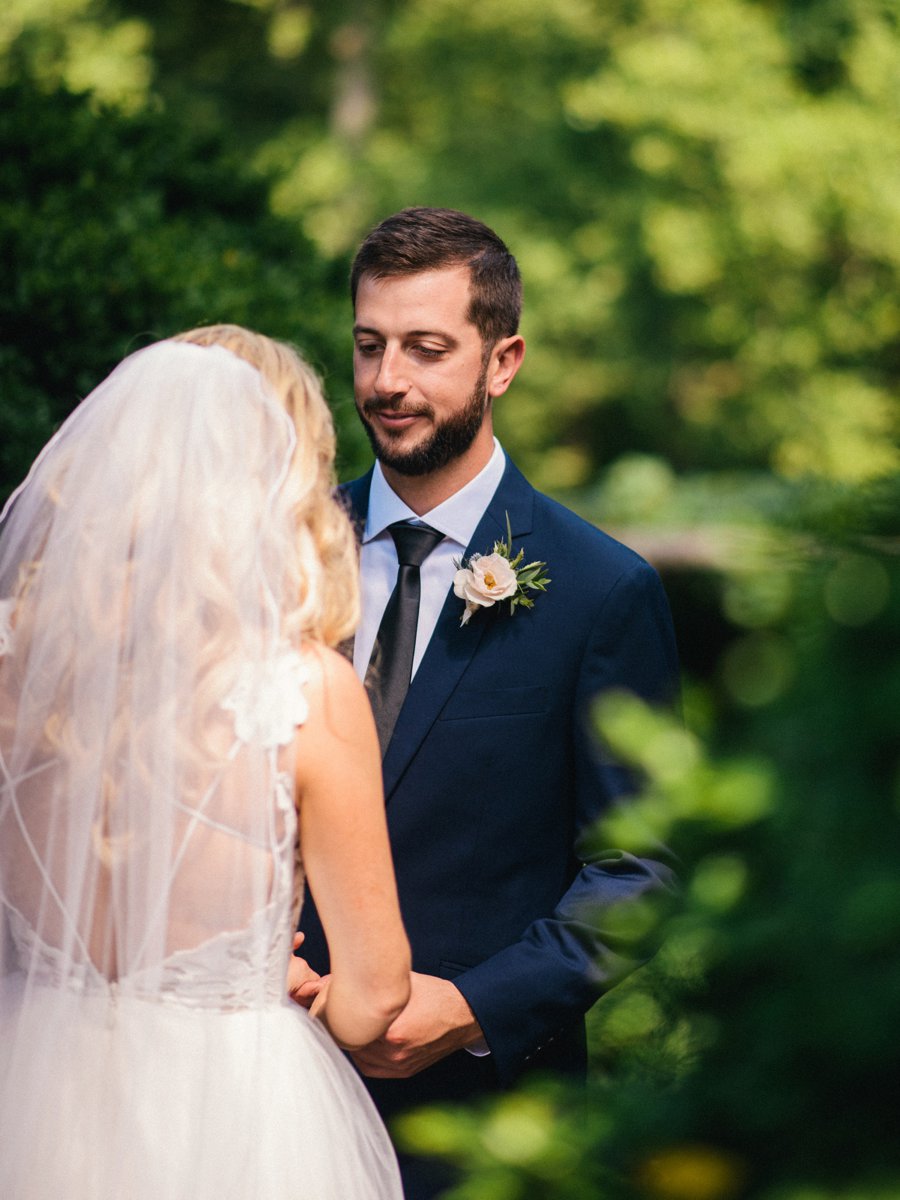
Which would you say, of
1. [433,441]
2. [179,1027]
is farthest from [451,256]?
[179,1027]

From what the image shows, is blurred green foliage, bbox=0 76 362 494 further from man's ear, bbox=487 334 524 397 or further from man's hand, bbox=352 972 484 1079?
man's hand, bbox=352 972 484 1079

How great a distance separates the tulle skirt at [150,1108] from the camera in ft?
6.93

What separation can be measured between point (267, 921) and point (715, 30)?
16.9 m

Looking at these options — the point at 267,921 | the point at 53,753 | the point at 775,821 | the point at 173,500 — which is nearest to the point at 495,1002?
the point at 267,921

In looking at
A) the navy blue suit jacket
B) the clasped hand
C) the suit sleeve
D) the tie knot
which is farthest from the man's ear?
the clasped hand

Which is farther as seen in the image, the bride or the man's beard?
the man's beard

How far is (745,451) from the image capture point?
19609 mm

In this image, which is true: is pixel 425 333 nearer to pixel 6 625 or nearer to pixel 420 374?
pixel 420 374

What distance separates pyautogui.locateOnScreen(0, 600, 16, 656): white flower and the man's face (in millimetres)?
982

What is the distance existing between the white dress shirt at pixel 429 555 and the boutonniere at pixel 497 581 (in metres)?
0.08

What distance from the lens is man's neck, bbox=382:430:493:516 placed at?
9.88 feet

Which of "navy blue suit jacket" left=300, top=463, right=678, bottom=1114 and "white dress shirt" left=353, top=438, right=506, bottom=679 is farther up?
"white dress shirt" left=353, top=438, right=506, bottom=679

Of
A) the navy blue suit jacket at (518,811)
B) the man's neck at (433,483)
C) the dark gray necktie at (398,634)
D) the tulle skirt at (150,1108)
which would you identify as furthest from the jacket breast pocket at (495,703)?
the tulle skirt at (150,1108)

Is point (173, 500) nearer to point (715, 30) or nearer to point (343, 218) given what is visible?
point (715, 30)
